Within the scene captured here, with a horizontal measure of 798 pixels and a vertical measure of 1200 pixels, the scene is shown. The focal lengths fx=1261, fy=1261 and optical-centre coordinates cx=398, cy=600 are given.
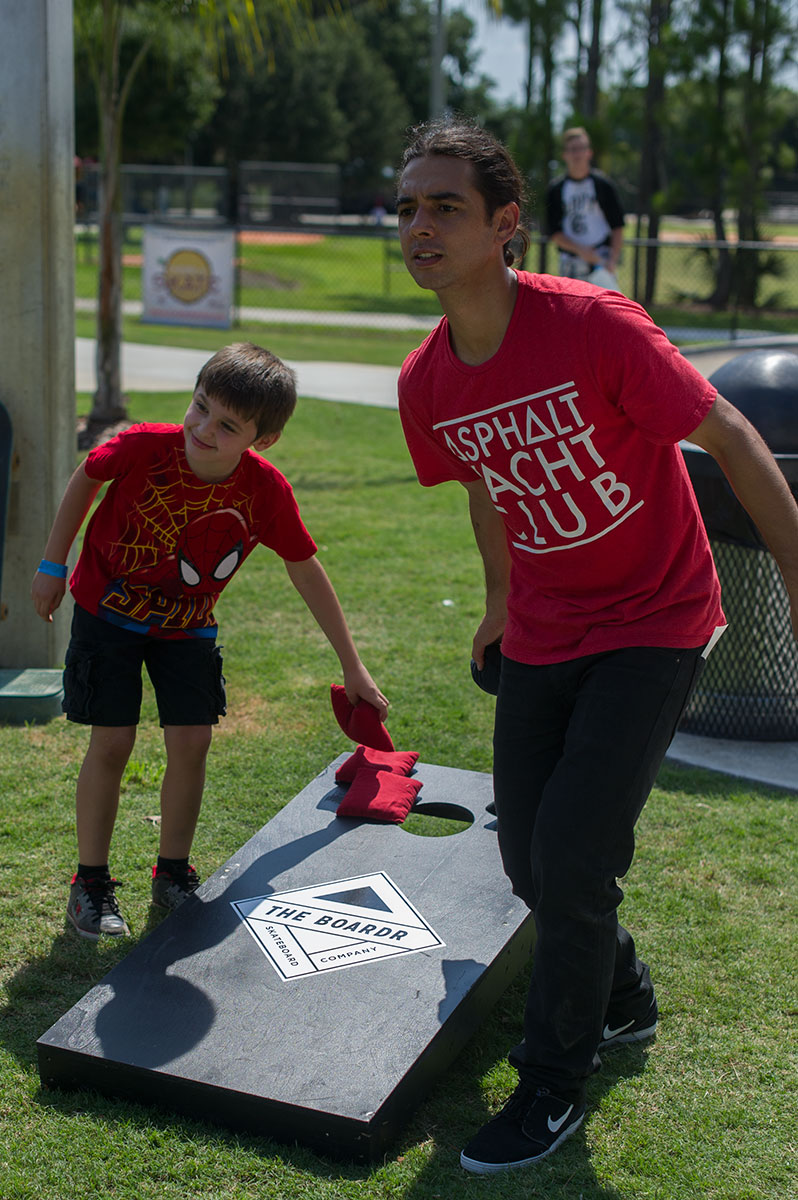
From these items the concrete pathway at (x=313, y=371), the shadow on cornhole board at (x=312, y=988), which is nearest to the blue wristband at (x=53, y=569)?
the shadow on cornhole board at (x=312, y=988)

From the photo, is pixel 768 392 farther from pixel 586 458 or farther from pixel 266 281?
pixel 266 281

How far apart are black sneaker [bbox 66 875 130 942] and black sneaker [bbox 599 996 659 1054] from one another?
126 centimetres

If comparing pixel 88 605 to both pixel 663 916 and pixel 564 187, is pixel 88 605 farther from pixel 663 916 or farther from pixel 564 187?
pixel 564 187

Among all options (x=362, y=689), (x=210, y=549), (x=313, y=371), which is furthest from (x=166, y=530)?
(x=313, y=371)

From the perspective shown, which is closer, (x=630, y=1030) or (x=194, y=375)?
(x=630, y=1030)

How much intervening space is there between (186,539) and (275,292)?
21.3 meters

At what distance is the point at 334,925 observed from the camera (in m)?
3.00

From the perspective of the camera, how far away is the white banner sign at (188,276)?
625 inches

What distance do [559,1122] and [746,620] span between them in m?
2.63

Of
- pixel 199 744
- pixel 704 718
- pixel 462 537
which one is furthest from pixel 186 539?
pixel 462 537

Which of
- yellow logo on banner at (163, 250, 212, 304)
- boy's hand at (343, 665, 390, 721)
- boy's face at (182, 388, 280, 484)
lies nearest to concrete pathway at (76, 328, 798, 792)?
yellow logo on banner at (163, 250, 212, 304)

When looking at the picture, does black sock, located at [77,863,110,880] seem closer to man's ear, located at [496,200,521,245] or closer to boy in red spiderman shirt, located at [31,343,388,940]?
boy in red spiderman shirt, located at [31,343,388,940]

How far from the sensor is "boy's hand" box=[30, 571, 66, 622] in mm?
3236

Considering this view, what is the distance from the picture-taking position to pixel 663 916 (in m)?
3.47
